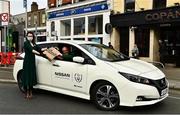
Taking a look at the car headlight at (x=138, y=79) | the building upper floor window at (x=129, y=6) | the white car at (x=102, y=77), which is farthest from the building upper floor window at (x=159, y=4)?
the car headlight at (x=138, y=79)

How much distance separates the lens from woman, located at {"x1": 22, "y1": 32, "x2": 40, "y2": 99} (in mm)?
8992

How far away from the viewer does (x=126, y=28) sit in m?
24.7

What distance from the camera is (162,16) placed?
21.2 metres

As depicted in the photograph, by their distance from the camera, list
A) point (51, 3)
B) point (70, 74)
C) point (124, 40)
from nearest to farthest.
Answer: point (70, 74)
point (124, 40)
point (51, 3)

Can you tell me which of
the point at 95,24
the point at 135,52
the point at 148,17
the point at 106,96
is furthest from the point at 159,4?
the point at 106,96

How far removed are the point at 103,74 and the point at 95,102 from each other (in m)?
0.72

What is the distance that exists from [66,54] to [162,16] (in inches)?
538

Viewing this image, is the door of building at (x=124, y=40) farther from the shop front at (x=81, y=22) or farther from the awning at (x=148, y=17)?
the shop front at (x=81, y=22)

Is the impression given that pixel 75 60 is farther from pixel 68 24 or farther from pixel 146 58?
pixel 68 24

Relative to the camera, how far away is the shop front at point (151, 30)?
69.2 feet

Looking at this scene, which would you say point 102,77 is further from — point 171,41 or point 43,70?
point 171,41

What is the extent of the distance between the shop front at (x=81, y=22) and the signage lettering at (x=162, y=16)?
443 centimetres

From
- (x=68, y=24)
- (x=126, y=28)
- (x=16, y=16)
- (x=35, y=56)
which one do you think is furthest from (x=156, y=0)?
(x=16, y=16)

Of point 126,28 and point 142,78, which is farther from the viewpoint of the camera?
point 126,28
